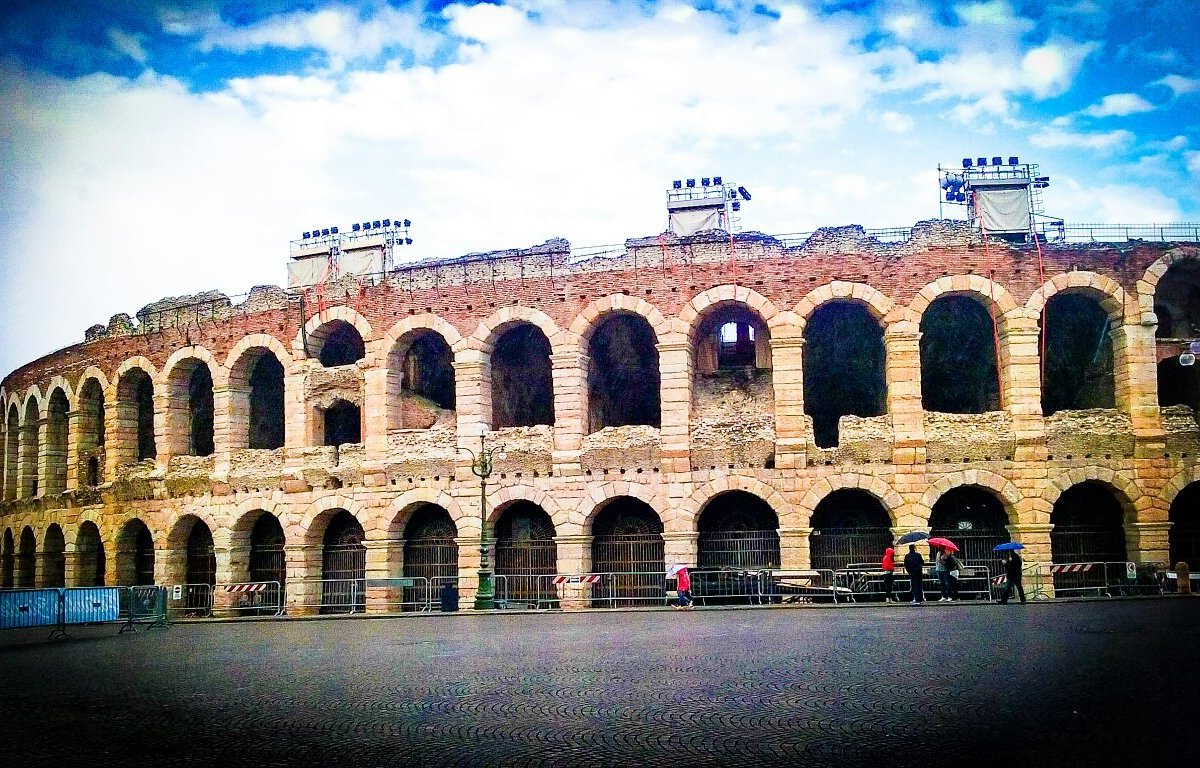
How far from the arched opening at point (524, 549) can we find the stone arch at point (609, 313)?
4.92 m

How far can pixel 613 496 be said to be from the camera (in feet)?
89.7

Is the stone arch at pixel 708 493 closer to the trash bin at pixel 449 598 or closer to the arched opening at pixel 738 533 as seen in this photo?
the arched opening at pixel 738 533

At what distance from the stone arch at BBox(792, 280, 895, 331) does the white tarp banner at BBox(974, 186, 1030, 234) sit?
19.6 ft

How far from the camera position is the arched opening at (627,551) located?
90.9 ft

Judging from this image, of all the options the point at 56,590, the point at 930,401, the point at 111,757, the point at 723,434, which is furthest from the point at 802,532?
the point at 111,757

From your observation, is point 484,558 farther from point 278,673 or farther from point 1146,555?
point 1146,555

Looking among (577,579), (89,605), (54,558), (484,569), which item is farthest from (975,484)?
(54,558)

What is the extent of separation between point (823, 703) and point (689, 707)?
1.19m

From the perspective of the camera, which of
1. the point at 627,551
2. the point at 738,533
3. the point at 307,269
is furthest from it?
the point at 307,269

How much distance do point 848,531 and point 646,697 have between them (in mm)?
17959

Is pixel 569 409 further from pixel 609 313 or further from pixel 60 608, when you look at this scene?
pixel 60 608

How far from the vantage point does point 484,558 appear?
84.0 feet

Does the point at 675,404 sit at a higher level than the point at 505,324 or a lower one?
lower

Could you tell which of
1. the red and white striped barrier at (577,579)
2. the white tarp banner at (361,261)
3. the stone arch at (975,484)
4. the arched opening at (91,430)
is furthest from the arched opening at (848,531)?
the arched opening at (91,430)
